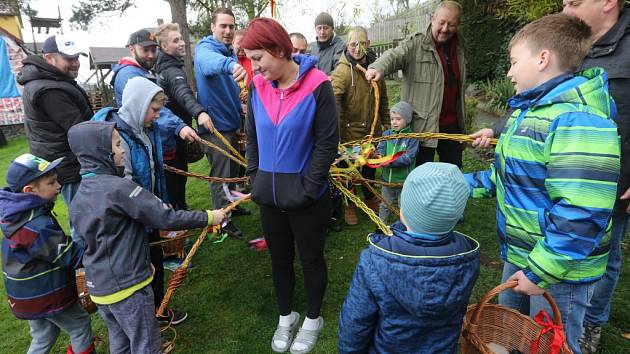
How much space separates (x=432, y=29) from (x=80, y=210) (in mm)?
2971

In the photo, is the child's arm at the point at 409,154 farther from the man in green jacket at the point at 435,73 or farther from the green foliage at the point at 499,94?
the green foliage at the point at 499,94

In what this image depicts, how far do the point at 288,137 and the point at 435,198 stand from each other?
973 mm

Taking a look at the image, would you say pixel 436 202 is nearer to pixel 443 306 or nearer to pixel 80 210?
pixel 443 306

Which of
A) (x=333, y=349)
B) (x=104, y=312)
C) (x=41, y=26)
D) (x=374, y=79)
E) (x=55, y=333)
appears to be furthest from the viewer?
(x=41, y=26)

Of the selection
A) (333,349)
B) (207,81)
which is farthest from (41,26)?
(333,349)

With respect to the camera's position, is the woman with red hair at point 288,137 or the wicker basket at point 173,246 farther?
the wicker basket at point 173,246

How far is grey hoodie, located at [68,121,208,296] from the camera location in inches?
76.0

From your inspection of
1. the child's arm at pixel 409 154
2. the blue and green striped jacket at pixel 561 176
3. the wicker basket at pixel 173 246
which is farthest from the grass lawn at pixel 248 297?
the blue and green striped jacket at pixel 561 176

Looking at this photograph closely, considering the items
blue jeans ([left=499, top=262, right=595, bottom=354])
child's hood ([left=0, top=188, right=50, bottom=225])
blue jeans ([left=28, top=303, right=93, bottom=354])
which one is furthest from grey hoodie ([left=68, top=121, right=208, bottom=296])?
blue jeans ([left=499, top=262, right=595, bottom=354])

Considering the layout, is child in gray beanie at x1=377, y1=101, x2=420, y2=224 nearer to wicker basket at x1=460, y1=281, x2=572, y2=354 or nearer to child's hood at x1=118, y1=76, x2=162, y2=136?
wicker basket at x1=460, y1=281, x2=572, y2=354

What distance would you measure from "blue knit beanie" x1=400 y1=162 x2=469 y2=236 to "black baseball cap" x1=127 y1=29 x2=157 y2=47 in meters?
2.86

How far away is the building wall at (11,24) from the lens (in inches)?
548

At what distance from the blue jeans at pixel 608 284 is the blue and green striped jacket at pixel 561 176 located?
0.76 m

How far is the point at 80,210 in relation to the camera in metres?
1.96
